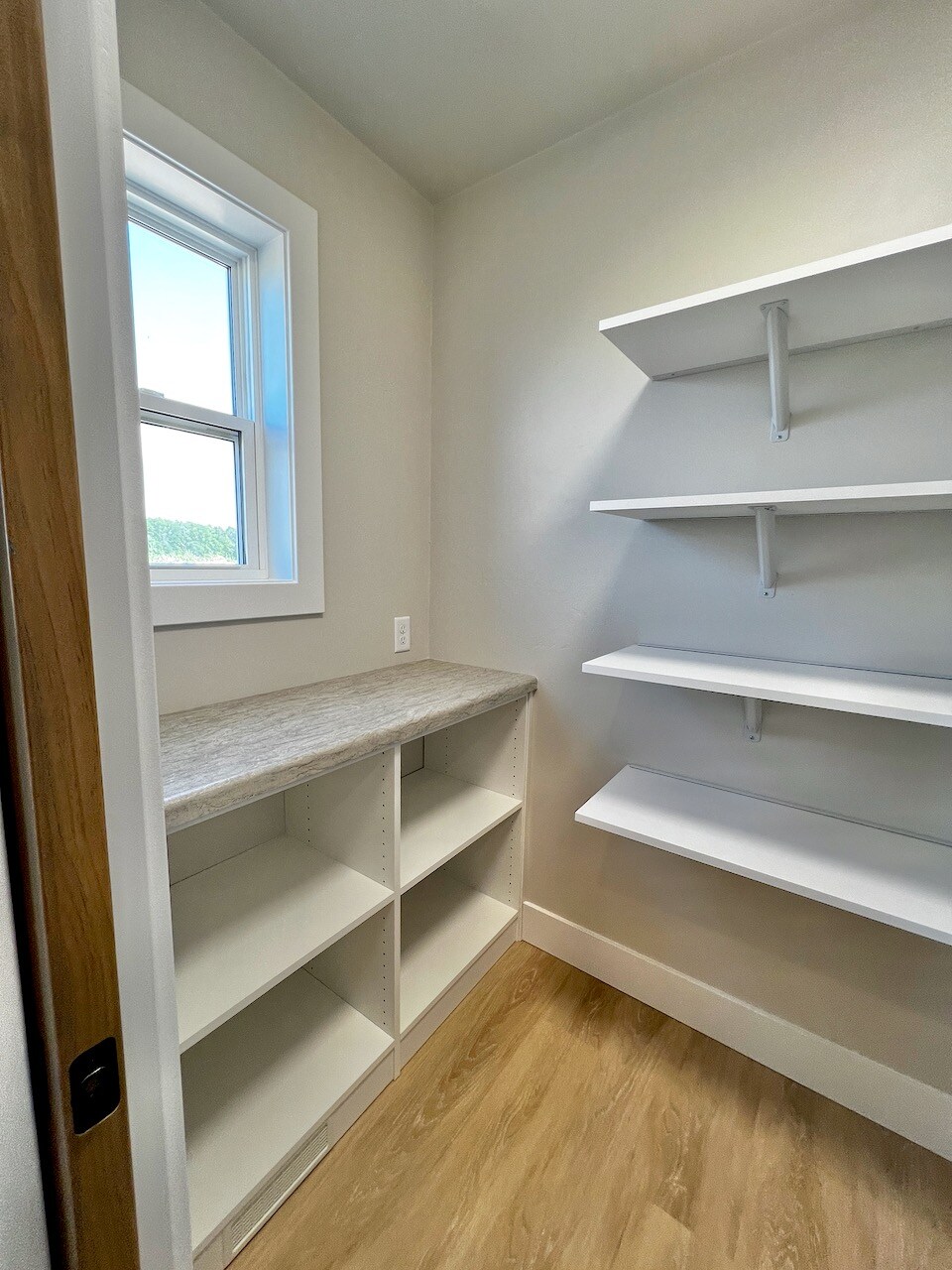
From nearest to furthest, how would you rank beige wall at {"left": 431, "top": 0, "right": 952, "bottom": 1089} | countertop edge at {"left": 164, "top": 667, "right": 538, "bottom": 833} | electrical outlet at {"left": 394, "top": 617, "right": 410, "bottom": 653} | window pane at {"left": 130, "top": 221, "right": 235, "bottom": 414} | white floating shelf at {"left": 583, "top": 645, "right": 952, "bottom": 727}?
countertop edge at {"left": 164, "top": 667, "right": 538, "bottom": 833} → white floating shelf at {"left": 583, "top": 645, "right": 952, "bottom": 727} → beige wall at {"left": 431, "top": 0, "right": 952, "bottom": 1089} → window pane at {"left": 130, "top": 221, "right": 235, "bottom": 414} → electrical outlet at {"left": 394, "top": 617, "right": 410, "bottom": 653}

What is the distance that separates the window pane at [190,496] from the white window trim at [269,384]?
5 centimetres

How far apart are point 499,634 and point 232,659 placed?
2.73 feet

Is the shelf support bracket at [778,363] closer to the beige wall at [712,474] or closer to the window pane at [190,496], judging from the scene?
→ the beige wall at [712,474]

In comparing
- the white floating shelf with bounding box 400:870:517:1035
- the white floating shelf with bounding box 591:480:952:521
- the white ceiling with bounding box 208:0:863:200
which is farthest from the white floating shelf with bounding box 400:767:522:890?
the white ceiling with bounding box 208:0:863:200

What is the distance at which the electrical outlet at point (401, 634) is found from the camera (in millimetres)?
1819

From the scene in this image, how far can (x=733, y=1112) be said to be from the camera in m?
1.25

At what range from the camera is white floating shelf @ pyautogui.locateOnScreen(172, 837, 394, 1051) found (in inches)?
37.9

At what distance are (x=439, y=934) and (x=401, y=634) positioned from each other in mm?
988

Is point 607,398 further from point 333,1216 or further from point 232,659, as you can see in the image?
point 333,1216

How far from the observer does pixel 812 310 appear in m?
1.01

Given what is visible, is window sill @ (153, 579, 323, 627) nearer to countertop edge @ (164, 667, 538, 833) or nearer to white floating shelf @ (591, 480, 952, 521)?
countertop edge @ (164, 667, 538, 833)

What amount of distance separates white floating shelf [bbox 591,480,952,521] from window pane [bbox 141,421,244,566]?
100 centimetres

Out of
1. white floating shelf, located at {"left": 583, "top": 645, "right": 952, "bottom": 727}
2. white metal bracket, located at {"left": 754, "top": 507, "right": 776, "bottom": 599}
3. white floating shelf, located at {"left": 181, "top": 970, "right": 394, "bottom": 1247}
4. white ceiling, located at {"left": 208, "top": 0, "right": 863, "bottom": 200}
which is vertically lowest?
white floating shelf, located at {"left": 181, "top": 970, "right": 394, "bottom": 1247}

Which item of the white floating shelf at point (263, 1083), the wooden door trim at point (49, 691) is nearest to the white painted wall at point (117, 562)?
the wooden door trim at point (49, 691)
